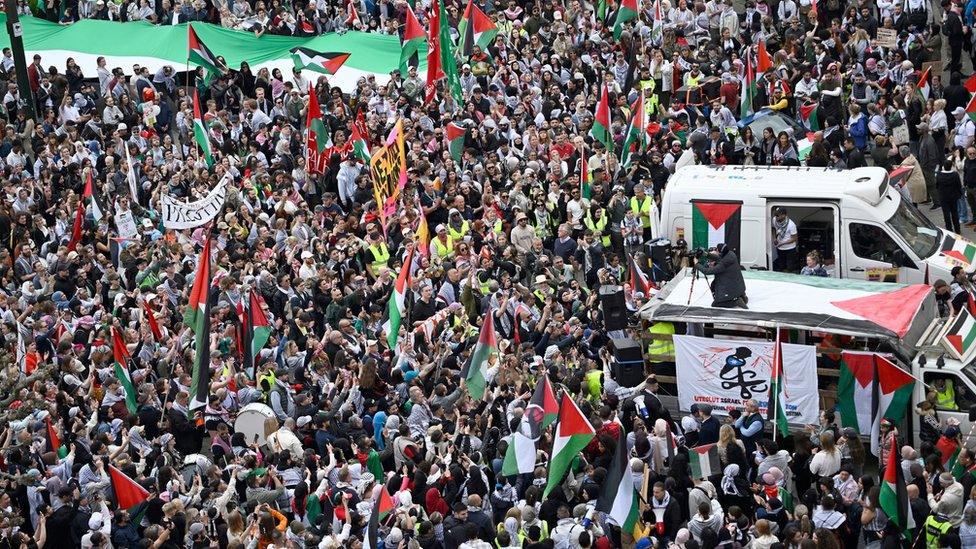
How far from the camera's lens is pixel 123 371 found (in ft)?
70.7

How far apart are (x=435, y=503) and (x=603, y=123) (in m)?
11.5

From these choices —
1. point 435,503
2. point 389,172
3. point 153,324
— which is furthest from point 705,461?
point 389,172

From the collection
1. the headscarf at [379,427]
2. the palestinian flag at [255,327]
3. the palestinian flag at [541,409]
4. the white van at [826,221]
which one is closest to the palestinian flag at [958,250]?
the white van at [826,221]

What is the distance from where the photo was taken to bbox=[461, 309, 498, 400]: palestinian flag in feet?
68.6

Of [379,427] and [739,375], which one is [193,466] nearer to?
[379,427]

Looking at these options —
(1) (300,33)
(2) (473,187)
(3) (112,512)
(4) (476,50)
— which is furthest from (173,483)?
(1) (300,33)

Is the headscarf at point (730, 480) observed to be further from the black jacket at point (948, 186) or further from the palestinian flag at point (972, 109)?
the palestinian flag at point (972, 109)

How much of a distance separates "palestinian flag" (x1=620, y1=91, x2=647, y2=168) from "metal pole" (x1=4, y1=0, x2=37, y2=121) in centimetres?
1214

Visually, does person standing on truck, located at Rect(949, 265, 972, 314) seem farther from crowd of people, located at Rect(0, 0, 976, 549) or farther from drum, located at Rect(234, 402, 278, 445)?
drum, located at Rect(234, 402, 278, 445)

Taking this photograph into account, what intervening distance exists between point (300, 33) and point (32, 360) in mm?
14464

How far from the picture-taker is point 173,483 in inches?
758

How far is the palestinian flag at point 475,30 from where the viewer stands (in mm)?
31703

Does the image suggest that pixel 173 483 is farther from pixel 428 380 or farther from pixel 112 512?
pixel 428 380

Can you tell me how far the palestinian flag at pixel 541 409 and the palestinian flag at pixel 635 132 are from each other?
9.02 metres
